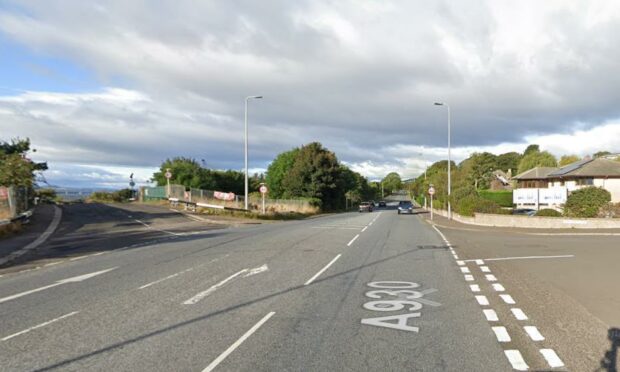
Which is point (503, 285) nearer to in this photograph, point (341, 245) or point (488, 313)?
point (488, 313)

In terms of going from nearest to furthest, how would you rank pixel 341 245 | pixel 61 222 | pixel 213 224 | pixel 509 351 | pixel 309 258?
1. pixel 509 351
2. pixel 309 258
3. pixel 341 245
4. pixel 61 222
5. pixel 213 224

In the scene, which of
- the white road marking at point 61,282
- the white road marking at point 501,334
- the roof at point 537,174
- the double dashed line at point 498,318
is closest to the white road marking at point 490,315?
the double dashed line at point 498,318

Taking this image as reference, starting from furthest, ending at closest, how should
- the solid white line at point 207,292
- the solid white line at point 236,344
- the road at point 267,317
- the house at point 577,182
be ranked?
the house at point 577,182
the solid white line at point 207,292
the road at point 267,317
the solid white line at point 236,344

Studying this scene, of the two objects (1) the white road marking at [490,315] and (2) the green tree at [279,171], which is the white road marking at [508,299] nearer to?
(1) the white road marking at [490,315]

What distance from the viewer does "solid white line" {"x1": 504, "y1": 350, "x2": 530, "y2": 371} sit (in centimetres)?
566

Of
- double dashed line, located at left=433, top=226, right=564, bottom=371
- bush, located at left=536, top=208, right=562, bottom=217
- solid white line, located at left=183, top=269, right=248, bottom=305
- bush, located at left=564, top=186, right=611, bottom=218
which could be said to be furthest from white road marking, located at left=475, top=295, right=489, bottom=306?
bush, located at left=536, top=208, right=562, bottom=217

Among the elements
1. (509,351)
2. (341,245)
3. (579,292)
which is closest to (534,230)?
(341,245)

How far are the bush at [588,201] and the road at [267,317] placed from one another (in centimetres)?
1769

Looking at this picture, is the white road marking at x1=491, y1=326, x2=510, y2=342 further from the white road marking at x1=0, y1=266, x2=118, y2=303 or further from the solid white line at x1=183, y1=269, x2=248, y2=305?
the white road marking at x1=0, y1=266, x2=118, y2=303

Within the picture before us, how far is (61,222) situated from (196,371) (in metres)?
29.8

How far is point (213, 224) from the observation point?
3466 centimetres

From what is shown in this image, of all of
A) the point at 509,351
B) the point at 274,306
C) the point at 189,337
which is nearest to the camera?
the point at 509,351

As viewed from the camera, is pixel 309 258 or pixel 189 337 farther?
pixel 309 258

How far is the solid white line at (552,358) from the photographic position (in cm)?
A: 578
